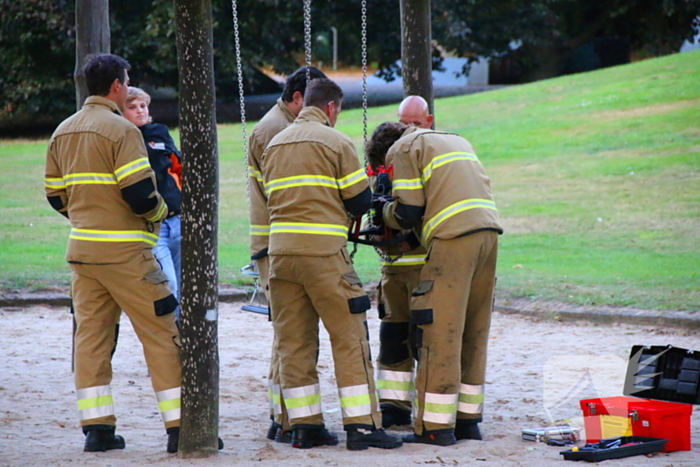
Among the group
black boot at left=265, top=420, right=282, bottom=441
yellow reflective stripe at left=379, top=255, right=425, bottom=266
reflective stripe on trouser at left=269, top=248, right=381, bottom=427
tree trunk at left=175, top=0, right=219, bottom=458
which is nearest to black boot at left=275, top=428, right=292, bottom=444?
black boot at left=265, top=420, right=282, bottom=441

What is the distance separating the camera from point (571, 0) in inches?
1199

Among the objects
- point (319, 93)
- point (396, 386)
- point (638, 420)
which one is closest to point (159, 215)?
point (319, 93)

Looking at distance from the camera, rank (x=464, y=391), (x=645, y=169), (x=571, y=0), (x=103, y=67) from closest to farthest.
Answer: (x=103, y=67)
(x=464, y=391)
(x=645, y=169)
(x=571, y=0)

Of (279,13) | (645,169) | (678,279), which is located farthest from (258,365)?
(279,13)

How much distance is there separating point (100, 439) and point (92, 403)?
0.21m

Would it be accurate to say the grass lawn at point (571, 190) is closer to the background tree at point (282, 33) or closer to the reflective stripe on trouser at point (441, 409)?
the background tree at point (282, 33)

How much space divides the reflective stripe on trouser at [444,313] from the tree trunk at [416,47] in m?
1.85

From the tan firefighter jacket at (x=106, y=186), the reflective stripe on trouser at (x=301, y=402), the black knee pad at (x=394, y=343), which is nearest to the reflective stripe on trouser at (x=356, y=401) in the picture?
the reflective stripe on trouser at (x=301, y=402)

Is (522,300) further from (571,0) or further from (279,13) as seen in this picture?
(571,0)

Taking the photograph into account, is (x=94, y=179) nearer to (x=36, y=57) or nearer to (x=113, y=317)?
(x=113, y=317)

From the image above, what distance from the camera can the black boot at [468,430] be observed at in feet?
18.6

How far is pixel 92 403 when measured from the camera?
5270mm

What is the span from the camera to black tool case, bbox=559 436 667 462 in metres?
4.98

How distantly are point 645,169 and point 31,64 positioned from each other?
1686 cm
